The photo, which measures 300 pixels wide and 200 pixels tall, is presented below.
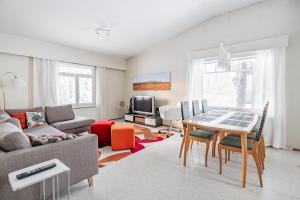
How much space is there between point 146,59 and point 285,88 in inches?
162

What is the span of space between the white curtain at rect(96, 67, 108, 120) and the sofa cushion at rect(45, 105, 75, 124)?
5.01 ft

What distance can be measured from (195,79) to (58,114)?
3.83 m

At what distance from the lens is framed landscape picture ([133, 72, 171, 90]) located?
509cm

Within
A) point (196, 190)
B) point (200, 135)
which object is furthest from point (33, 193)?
point (200, 135)

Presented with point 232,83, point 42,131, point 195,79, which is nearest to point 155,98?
point 195,79

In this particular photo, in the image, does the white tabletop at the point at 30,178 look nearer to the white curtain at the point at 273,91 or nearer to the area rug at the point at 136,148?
the area rug at the point at 136,148

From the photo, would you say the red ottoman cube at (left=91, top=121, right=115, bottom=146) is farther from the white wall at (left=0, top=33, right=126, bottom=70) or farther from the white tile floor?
the white wall at (left=0, top=33, right=126, bottom=70)

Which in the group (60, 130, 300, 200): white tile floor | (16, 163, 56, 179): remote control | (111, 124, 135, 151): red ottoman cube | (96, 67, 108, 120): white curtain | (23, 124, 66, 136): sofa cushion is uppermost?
(96, 67, 108, 120): white curtain

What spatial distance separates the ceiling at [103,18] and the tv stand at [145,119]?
253 cm

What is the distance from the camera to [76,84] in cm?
511

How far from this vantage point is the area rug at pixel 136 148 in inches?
107

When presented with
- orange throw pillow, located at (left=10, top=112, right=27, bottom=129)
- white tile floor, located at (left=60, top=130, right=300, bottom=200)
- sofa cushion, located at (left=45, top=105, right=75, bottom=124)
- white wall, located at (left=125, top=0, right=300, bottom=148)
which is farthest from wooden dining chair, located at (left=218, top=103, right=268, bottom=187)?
orange throw pillow, located at (left=10, top=112, right=27, bottom=129)

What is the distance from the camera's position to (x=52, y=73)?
4.32 metres

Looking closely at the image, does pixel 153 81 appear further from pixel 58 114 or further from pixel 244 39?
pixel 58 114
